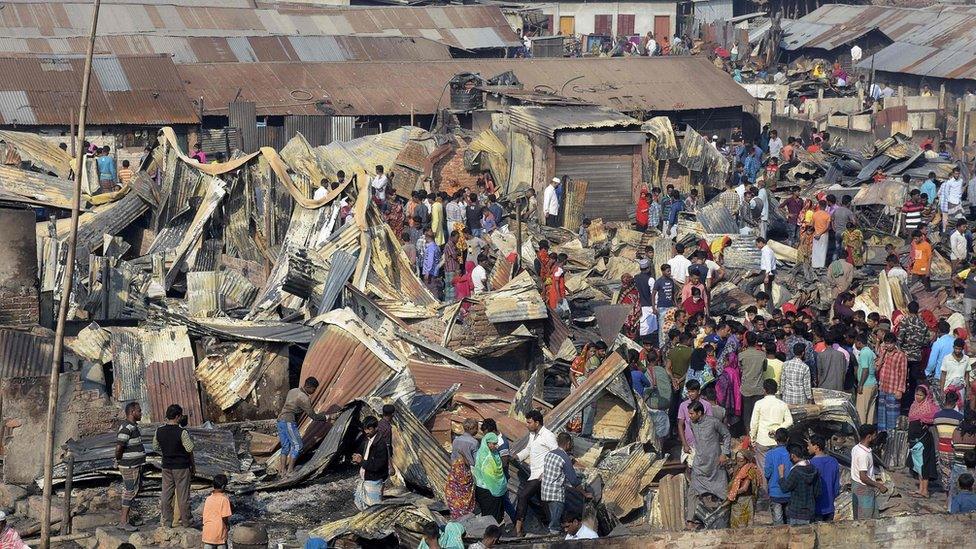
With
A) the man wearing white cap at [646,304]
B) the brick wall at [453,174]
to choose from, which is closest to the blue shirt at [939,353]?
the man wearing white cap at [646,304]

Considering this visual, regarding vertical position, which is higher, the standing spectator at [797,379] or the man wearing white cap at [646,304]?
the man wearing white cap at [646,304]

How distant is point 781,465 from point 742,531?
1.17 m

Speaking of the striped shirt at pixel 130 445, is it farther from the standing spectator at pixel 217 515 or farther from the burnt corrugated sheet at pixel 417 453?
the burnt corrugated sheet at pixel 417 453

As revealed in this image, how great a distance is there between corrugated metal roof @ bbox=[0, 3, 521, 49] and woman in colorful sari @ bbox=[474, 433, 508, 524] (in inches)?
971

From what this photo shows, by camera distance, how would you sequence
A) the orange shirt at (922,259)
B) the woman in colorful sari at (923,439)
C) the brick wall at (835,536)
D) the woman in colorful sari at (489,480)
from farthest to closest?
the orange shirt at (922,259) < the woman in colorful sari at (923,439) < the woman in colorful sari at (489,480) < the brick wall at (835,536)

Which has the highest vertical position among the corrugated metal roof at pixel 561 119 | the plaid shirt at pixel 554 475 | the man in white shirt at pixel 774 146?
the corrugated metal roof at pixel 561 119

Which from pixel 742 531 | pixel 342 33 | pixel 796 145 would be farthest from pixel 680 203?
pixel 342 33

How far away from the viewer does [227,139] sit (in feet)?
95.0

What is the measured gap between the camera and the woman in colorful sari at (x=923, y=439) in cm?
1335

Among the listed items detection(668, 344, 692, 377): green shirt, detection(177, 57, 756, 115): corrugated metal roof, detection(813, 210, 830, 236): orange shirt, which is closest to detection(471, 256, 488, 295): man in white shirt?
detection(668, 344, 692, 377): green shirt

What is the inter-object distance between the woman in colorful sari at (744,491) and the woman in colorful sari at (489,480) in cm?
186

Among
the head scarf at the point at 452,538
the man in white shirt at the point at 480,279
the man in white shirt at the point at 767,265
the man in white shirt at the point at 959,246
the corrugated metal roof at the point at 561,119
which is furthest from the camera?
the corrugated metal roof at the point at 561,119

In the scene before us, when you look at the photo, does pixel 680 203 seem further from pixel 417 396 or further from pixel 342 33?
pixel 342 33

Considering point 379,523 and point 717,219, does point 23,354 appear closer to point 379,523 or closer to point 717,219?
point 379,523
